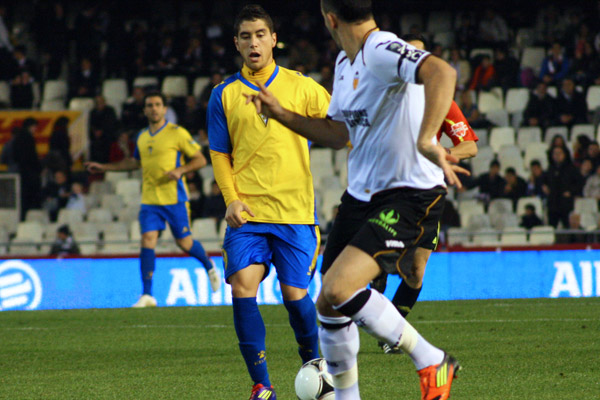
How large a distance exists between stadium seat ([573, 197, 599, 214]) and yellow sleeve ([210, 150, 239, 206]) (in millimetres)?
10932

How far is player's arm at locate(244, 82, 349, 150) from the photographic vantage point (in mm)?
4785

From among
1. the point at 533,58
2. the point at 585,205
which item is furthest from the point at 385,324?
the point at 533,58

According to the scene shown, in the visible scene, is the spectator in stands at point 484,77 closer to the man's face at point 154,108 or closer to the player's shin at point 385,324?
the man's face at point 154,108

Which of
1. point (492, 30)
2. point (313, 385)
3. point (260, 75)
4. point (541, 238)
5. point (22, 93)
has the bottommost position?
point (541, 238)

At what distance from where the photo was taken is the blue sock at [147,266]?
488 inches

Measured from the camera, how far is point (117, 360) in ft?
25.7

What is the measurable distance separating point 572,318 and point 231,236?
5463 mm

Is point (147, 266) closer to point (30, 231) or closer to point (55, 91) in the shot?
point (30, 231)

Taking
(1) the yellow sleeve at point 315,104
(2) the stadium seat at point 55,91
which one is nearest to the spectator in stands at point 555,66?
(2) the stadium seat at point 55,91

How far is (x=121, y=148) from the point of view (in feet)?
60.2

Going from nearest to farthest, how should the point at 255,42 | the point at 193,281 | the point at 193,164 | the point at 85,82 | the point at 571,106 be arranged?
1. the point at 255,42
2. the point at 193,164
3. the point at 193,281
4. the point at 571,106
5. the point at 85,82

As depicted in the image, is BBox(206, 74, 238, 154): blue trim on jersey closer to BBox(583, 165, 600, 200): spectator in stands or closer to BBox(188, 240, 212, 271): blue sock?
BBox(188, 240, 212, 271): blue sock

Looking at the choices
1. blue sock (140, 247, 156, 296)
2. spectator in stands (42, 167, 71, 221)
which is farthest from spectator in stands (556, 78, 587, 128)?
spectator in stands (42, 167, 71, 221)

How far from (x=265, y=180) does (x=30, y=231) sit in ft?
40.0
